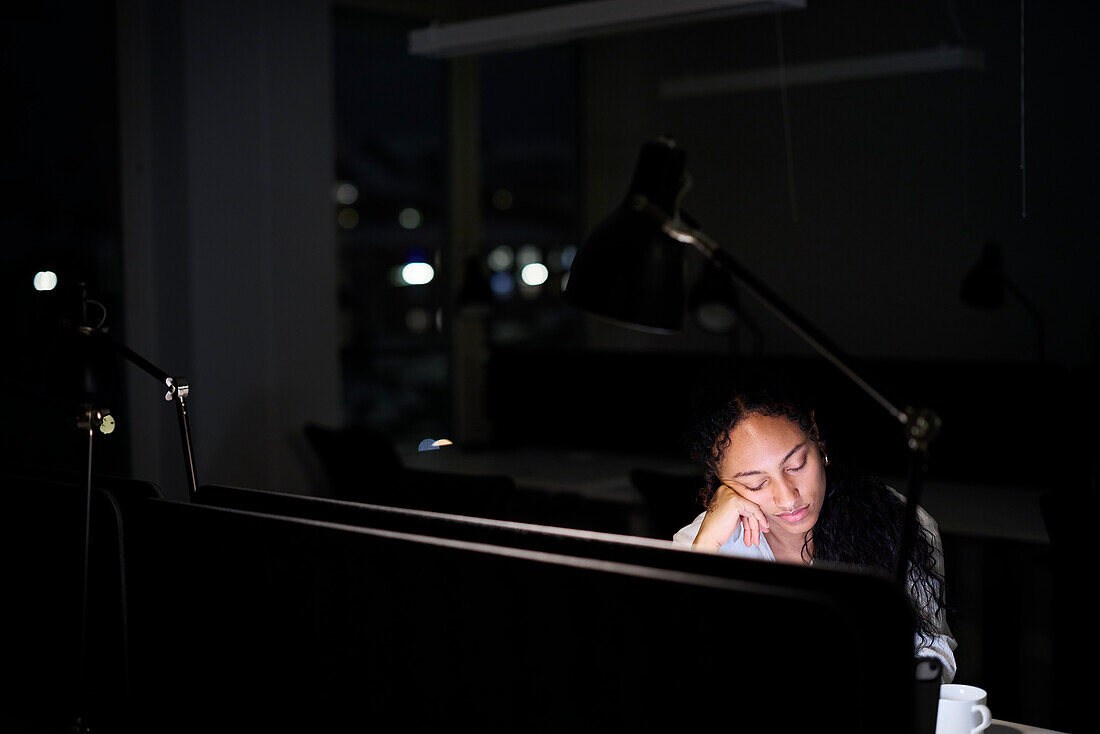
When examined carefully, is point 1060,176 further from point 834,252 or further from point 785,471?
point 785,471

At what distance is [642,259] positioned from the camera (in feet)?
4.10

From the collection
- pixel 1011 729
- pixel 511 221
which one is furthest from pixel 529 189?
pixel 1011 729

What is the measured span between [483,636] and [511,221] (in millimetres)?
5174

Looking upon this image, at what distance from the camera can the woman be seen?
1732 mm

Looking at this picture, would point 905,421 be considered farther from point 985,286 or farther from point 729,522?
point 985,286

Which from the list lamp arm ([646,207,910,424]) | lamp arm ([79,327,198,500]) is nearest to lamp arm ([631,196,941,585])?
lamp arm ([646,207,910,424])

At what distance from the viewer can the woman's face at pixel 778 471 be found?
1.74 m

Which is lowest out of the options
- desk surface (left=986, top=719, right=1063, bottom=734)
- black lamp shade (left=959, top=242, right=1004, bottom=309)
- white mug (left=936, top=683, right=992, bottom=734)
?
desk surface (left=986, top=719, right=1063, bottom=734)

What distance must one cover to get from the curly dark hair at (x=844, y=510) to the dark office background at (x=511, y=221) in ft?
4.12

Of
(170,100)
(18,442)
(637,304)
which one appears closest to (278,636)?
(637,304)

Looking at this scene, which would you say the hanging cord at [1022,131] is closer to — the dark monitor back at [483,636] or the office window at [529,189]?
the office window at [529,189]

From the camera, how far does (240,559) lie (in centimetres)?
121

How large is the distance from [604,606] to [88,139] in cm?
368

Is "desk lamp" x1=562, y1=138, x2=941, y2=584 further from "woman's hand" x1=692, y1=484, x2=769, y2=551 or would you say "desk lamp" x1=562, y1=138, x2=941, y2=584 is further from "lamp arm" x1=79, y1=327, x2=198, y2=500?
"lamp arm" x1=79, y1=327, x2=198, y2=500
